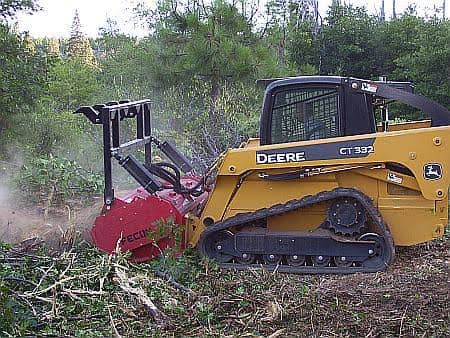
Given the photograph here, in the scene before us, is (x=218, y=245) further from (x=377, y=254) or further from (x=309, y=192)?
(x=377, y=254)

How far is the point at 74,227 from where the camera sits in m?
7.02

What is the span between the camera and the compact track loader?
19.9 ft

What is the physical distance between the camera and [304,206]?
6.28 metres

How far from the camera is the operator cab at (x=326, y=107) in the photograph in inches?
245

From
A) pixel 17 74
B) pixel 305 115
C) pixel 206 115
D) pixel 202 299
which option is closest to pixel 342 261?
pixel 305 115

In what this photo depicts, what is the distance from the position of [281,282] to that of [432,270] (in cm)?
129

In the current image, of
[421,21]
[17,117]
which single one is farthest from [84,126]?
[421,21]

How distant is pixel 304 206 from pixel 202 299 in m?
1.39

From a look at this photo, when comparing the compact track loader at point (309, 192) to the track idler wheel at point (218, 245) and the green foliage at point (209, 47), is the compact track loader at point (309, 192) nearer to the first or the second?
the track idler wheel at point (218, 245)

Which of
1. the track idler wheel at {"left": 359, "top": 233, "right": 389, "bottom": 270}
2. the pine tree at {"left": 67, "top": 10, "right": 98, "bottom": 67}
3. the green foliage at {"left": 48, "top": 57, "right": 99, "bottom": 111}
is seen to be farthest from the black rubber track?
the pine tree at {"left": 67, "top": 10, "right": 98, "bottom": 67}

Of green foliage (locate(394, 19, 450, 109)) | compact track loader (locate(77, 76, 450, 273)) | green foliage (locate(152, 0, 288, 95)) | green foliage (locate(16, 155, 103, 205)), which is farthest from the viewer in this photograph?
green foliage (locate(394, 19, 450, 109))

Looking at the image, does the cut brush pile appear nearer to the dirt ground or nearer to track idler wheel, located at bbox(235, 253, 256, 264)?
the dirt ground

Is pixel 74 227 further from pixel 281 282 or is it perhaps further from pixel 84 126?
pixel 84 126

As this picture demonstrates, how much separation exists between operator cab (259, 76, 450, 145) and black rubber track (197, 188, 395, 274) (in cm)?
54
